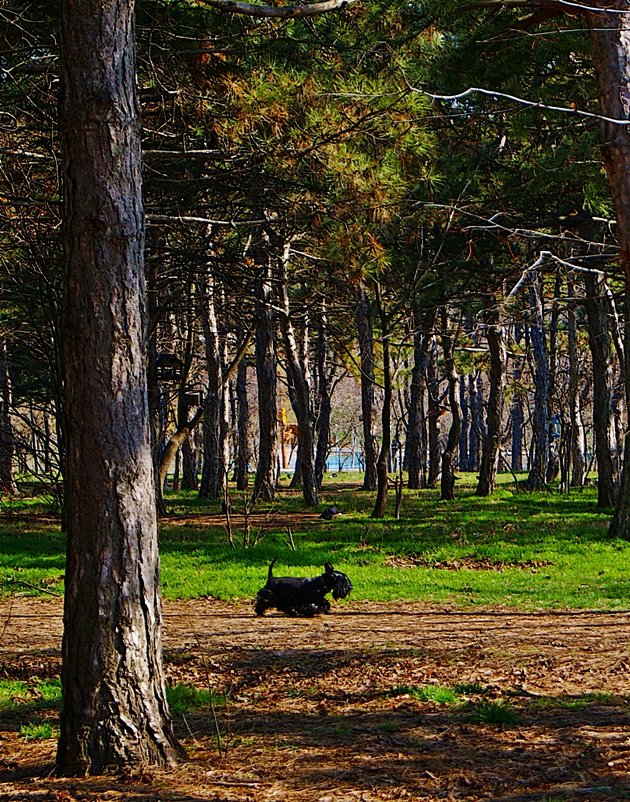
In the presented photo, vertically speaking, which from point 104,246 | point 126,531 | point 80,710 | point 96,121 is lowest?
point 80,710

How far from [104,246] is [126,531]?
1.49m

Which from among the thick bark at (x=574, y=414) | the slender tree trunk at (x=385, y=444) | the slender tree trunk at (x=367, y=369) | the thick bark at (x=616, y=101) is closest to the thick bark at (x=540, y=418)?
the thick bark at (x=574, y=414)

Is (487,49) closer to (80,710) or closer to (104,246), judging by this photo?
(104,246)

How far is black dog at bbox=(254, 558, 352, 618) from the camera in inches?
385

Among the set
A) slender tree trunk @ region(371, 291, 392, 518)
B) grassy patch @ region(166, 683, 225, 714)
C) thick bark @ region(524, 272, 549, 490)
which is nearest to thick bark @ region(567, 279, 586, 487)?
thick bark @ region(524, 272, 549, 490)

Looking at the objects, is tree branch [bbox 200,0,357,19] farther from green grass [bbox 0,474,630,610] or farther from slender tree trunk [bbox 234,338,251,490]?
slender tree trunk [bbox 234,338,251,490]

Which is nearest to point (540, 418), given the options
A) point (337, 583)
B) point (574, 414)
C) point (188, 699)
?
point (574, 414)

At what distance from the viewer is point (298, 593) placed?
387 inches

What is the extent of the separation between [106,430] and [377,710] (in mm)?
2742

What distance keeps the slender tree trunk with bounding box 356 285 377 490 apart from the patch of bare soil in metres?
13.5

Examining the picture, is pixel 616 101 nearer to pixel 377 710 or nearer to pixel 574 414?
pixel 377 710

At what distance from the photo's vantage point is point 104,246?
4.99 m

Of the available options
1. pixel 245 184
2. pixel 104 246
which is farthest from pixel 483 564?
pixel 104 246

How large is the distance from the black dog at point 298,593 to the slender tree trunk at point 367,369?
12460 millimetres
